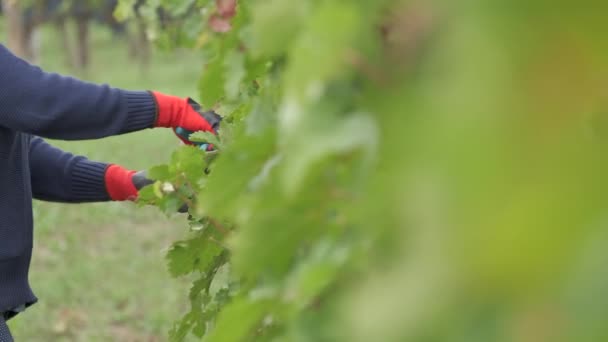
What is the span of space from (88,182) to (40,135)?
482mm

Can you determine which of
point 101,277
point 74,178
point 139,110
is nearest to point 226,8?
point 139,110

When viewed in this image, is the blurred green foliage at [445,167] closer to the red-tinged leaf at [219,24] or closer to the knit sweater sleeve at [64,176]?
the red-tinged leaf at [219,24]

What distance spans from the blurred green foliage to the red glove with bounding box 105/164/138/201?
1988 mm

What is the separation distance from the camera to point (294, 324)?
0.85 m

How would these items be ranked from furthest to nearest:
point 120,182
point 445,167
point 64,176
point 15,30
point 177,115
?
point 15,30
point 64,176
point 120,182
point 177,115
point 445,167

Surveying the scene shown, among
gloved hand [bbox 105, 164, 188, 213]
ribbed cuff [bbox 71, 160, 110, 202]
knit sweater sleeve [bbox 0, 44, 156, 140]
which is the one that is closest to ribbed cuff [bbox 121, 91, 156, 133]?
knit sweater sleeve [bbox 0, 44, 156, 140]

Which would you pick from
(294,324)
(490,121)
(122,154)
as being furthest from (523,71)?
(122,154)

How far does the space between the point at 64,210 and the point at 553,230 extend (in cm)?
967

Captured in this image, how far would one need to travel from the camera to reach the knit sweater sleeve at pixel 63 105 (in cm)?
231

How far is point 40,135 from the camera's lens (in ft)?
7.89

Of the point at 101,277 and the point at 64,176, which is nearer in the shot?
the point at 64,176

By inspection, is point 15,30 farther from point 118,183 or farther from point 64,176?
point 118,183

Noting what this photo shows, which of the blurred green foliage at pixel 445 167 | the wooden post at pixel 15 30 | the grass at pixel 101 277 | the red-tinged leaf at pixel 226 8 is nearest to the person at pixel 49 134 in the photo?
the red-tinged leaf at pixel 226 8

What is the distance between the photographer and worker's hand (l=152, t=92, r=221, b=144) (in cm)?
237
